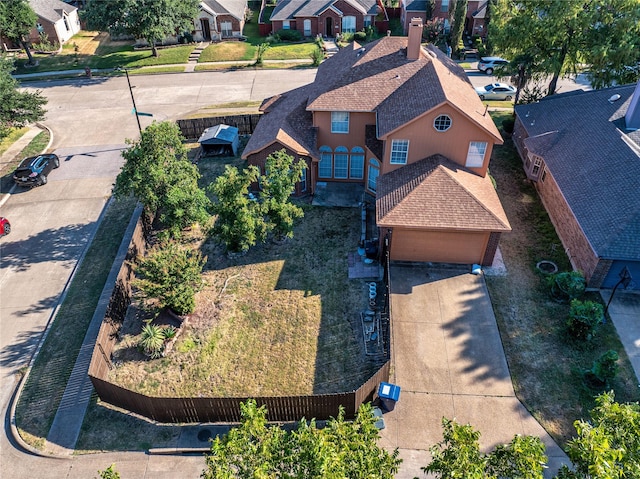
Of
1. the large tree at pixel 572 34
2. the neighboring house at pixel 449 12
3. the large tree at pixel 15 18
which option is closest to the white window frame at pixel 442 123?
the large tree at pixel 572 34

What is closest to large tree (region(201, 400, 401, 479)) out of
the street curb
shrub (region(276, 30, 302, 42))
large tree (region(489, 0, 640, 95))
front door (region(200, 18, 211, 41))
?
the street curb

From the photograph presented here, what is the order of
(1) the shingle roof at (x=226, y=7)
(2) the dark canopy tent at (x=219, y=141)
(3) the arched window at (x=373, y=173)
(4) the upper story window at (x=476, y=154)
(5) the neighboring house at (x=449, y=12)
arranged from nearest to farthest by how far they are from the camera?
(4) the upper story window at (x=476, y=154), (3) the arched window at (x=373, y=173), (2) the dark canopy tent at (x=219, y=141), (5) the neighboring house at (x=449, y=12), (1) the shingle roof at (x=226, y=7)

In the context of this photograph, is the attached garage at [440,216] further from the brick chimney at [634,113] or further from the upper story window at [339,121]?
the brick chimney at [634,113]

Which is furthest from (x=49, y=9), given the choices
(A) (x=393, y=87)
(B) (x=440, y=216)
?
(B) (x=440, y=216)

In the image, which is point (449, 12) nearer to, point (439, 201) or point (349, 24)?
point (349, 24)

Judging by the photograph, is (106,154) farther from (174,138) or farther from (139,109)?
(174,138)
